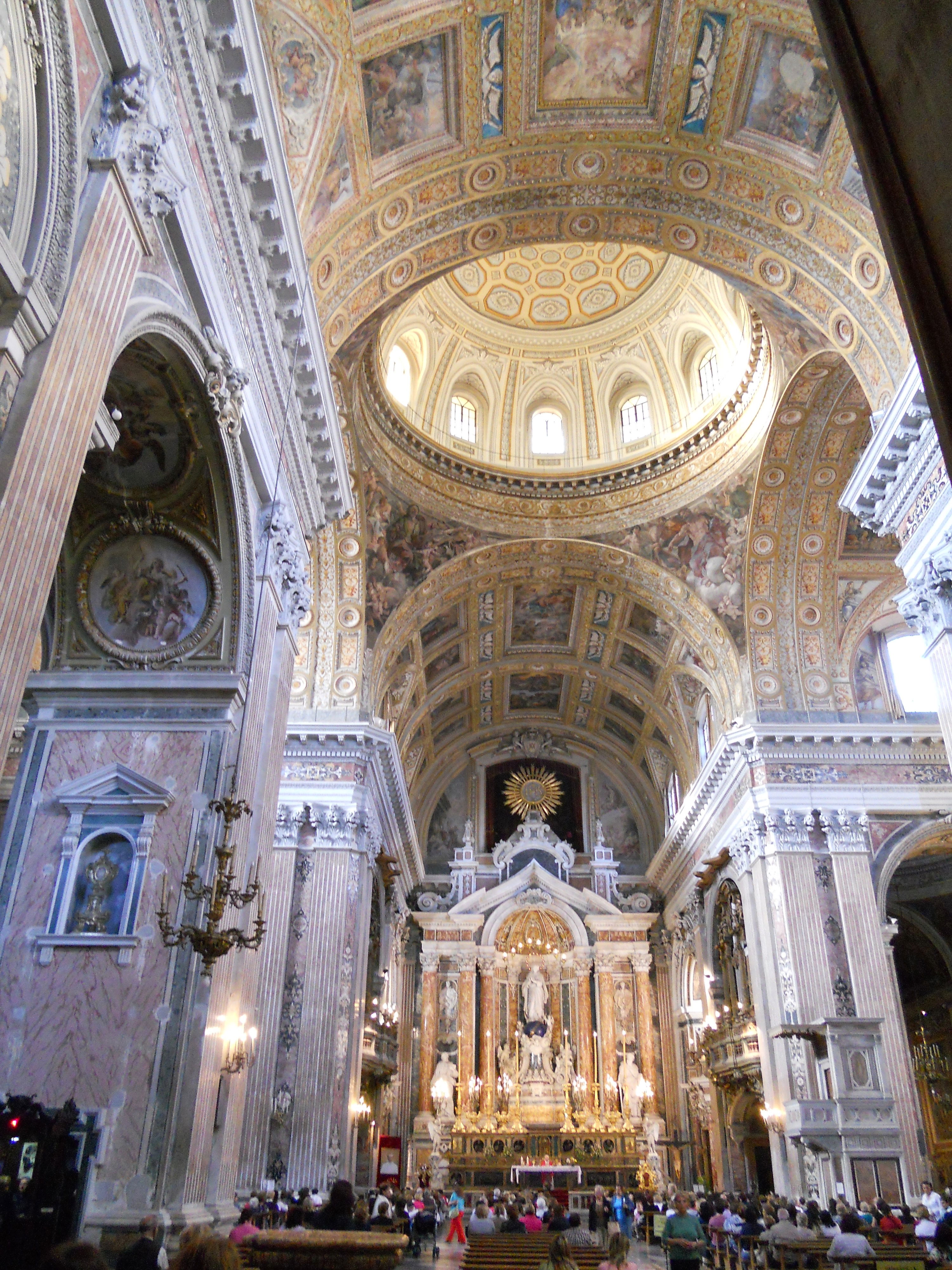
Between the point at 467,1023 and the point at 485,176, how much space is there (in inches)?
820

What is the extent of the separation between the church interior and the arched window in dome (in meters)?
0.37

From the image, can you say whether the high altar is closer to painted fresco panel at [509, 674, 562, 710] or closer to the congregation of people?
the congregation of people

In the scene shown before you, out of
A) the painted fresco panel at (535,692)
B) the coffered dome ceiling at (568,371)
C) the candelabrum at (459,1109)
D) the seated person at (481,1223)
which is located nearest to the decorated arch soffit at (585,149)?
the coffered dome ceiling at (568,371)

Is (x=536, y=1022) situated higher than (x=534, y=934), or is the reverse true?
(x=534, y=934)

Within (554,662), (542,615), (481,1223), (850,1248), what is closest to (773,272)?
(850,1248)

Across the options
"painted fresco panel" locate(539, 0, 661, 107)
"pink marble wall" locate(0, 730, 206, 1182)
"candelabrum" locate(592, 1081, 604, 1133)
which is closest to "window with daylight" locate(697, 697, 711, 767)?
"candelabrum" locate(592, 1081, 604, 1133)

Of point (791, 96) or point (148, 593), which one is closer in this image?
point (148, 593)

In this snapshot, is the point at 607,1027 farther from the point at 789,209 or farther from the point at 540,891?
the point at 789,209

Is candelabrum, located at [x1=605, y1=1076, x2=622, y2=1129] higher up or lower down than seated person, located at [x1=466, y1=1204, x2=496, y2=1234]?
higher up

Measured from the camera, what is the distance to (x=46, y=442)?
5.49 metres

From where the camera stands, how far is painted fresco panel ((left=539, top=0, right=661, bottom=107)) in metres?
11.6

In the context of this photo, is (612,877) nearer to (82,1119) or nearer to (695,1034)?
(695,1034)

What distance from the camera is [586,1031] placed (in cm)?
2586

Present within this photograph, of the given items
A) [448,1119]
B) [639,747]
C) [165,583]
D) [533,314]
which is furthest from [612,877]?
[165,583]
